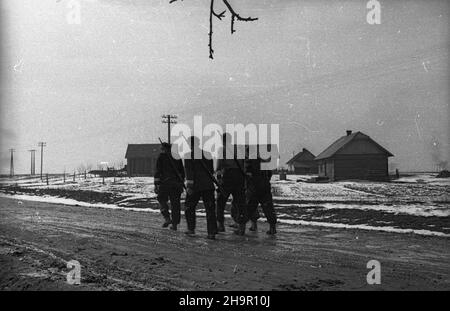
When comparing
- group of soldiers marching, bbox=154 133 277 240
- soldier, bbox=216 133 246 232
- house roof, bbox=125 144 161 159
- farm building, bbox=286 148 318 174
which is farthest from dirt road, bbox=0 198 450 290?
farm building, bbox=286 148 318 174

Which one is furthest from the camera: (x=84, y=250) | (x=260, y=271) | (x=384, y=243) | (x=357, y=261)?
(x=384, y=243)

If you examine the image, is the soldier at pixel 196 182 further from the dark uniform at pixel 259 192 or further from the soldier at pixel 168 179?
the soldier at pixel 168 179

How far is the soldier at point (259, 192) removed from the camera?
9.23m

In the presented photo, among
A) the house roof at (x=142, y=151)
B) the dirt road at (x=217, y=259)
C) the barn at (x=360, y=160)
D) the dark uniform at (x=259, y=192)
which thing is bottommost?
the dirt road at (x=217, y=259)

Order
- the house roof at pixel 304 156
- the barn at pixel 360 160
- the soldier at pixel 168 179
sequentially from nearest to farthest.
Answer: the soldier at pixel 168 179 → the barn at pixel 360 160 → the house roof at pixel 304 156

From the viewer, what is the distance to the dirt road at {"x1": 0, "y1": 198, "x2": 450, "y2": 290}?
4.79m

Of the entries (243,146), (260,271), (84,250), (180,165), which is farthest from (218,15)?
(180,165)

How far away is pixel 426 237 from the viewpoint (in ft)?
29.1

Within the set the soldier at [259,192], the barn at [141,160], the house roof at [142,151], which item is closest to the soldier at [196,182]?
the soldier at [259,192]

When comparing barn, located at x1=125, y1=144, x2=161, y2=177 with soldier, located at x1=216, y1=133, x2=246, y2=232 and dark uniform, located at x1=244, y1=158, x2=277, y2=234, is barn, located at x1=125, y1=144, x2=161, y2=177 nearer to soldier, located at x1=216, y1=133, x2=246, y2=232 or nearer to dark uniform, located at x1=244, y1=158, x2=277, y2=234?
soldier, located at x1=216, y1=133, x2=246, y2=232

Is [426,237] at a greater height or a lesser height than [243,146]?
lesser

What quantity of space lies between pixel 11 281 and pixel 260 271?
112 inches
